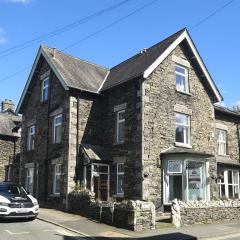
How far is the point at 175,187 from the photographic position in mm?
21469

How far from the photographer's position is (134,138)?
70.0ft

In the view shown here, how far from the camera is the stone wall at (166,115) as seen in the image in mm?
20859

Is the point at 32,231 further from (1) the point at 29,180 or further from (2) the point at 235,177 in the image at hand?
(2) the point at 235,177

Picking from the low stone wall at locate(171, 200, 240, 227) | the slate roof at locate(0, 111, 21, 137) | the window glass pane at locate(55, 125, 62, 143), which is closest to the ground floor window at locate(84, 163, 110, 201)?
the window glass pane at locate(55, 125, 62, 143)

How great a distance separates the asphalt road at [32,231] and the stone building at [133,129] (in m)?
5.35

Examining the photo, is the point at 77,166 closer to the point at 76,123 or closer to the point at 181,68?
the point at 76,123

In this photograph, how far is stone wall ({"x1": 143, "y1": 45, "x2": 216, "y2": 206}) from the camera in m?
20.9

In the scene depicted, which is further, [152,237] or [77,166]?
[77,166]

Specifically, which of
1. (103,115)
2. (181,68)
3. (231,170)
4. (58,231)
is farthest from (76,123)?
(231,170)

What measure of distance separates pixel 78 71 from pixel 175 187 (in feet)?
31.6

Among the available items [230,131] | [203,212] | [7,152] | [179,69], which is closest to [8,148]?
[7,152]

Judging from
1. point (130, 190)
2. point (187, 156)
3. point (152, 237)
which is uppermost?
point (187, 156)

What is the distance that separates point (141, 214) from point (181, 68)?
1064 centimetres

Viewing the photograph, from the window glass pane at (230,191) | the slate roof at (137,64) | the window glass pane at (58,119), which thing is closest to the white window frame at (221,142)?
the window glass pane at (230,191)
